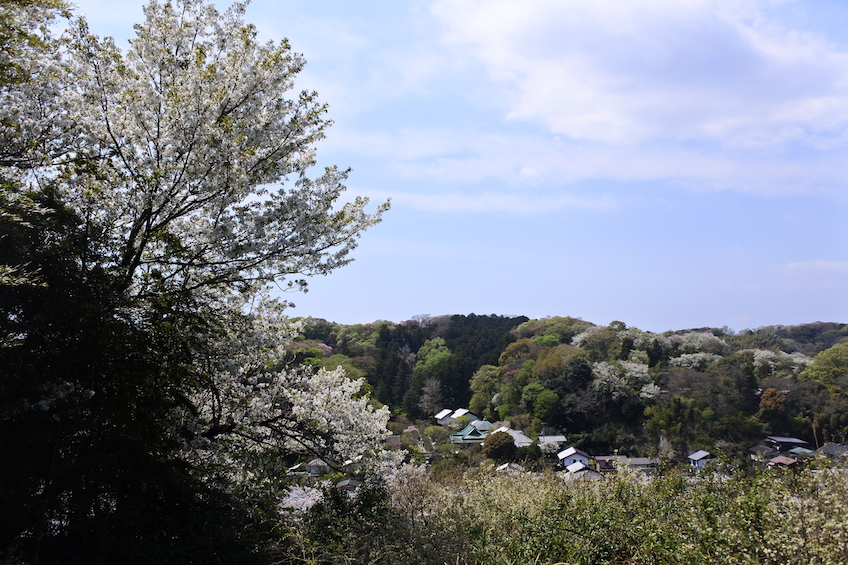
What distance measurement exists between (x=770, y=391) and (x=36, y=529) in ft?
112

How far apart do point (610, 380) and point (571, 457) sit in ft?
24.1

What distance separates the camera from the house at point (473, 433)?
101ft

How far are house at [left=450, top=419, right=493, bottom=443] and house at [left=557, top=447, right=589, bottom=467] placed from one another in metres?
4.46

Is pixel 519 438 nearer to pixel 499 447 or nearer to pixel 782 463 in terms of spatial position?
pixel 499 447

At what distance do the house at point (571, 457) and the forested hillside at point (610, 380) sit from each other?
185 centimetres

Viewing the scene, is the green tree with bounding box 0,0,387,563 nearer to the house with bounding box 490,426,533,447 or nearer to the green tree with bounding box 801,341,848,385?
the house with bounding box 490,426,533,447

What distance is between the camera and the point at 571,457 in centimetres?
2817

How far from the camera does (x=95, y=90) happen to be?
195 inches

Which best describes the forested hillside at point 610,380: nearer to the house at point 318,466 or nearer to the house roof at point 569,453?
the house roof at point 569,453

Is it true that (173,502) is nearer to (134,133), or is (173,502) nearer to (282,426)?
(282,426)

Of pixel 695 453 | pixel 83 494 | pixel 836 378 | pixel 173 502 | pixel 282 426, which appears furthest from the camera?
pixel 836 378

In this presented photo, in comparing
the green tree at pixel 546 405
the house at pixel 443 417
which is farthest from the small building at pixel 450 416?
the green tree at pixel 546 405

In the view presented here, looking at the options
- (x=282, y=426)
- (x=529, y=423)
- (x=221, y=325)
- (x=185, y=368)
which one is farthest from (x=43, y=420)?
(x=529, y=423)

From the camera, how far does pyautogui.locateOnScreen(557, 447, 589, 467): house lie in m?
27.6
